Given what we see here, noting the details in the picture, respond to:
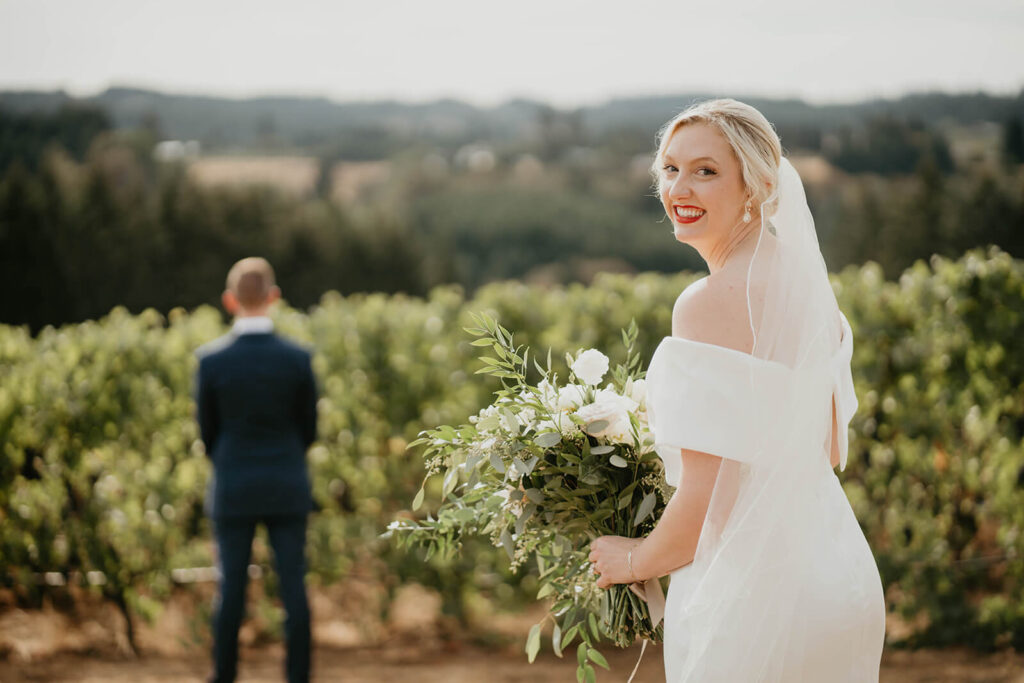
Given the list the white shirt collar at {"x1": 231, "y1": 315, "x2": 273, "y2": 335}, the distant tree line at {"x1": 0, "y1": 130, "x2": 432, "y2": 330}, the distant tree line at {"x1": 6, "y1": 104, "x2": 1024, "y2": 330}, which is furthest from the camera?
the distant tree line at {"x1": 0, "y1": 130, "x2": 432, "y2": 330}

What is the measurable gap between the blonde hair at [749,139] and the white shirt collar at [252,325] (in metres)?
3.00

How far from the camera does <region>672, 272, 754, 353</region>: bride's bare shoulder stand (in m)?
2.01

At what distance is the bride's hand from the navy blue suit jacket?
2.56 m

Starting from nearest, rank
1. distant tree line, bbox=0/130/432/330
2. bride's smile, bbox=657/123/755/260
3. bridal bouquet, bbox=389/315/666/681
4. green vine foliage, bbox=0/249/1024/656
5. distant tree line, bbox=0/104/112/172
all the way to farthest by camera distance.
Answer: bride's smile, bbox=657/123/755/260 < bridal bouquet, bbox=389/315/666/681 < green vine foliage, bbox=0/249/1024/656 < distant tree line, bbox=0/130/432/330 < distant tree line, bbox=0/104/112/172

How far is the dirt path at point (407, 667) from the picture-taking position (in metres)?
5.27

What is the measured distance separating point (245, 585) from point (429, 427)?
165 cm

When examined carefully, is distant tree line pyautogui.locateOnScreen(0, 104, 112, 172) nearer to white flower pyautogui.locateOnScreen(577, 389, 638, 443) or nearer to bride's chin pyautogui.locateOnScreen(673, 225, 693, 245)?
white flower pyautogui.locateOnScreen(577, 389, 638, 443)

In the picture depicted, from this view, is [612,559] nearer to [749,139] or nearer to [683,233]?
[683,233]

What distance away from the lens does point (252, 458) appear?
4504mm

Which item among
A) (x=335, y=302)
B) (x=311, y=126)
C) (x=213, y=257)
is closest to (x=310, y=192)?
(x=311, y=126)

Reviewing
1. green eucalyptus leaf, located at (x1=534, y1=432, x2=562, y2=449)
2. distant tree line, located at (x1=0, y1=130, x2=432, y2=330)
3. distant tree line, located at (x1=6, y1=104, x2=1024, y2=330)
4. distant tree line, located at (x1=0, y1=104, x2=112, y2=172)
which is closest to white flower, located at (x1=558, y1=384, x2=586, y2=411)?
green eucalyptus leaf, located at (x1=534, y1=432, x2=562, y2=449)

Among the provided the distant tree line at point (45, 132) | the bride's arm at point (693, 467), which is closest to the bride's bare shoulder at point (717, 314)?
the bride's arm at point (693, 467)

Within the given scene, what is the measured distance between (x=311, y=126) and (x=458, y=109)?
22.4 feet

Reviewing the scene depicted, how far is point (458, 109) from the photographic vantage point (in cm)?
4281
